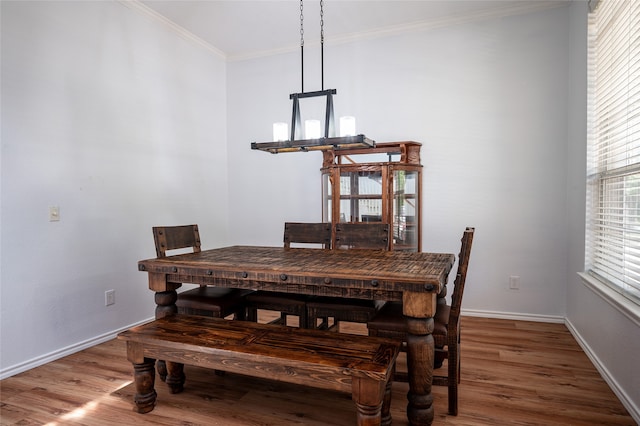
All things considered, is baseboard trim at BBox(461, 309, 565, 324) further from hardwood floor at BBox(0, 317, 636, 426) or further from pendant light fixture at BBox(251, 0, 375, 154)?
pendant light fixture at BBox(251, 0, 375, 154)

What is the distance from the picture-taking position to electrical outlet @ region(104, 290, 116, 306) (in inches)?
122

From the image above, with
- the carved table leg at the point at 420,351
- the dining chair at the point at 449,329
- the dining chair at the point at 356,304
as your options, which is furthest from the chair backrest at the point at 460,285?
the dining chair at the point at 356,304

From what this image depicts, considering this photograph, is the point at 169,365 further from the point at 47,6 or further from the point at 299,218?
the point at 47,6

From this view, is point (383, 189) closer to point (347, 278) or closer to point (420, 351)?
point (347, 278)

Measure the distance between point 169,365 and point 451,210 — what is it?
2.73 meters

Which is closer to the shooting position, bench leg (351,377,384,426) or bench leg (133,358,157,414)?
bench leg (351,377,384,426)

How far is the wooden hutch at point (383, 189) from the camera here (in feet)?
11.4

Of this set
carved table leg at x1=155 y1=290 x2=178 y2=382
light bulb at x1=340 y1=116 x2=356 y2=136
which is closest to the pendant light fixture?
light bulb at x1=340 y1=116 x2=356 y2=136

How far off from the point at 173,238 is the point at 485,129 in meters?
2.86

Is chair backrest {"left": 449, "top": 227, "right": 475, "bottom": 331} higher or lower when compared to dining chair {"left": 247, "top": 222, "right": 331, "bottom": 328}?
higher

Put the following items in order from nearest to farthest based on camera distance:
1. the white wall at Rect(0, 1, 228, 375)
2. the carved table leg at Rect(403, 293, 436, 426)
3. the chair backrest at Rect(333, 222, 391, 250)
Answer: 1. the carved table leg at Rect(403, 293, 436, 426)
2. the white wall at Rect(0, 1, 228, 375)
3. the chair backrest at Rect(333, 222, 391, 250)

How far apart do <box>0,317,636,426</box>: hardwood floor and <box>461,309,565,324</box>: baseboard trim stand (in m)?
0.72

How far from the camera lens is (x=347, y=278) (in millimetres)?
1880

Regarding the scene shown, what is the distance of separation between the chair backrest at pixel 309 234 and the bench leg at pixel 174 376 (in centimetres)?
114
